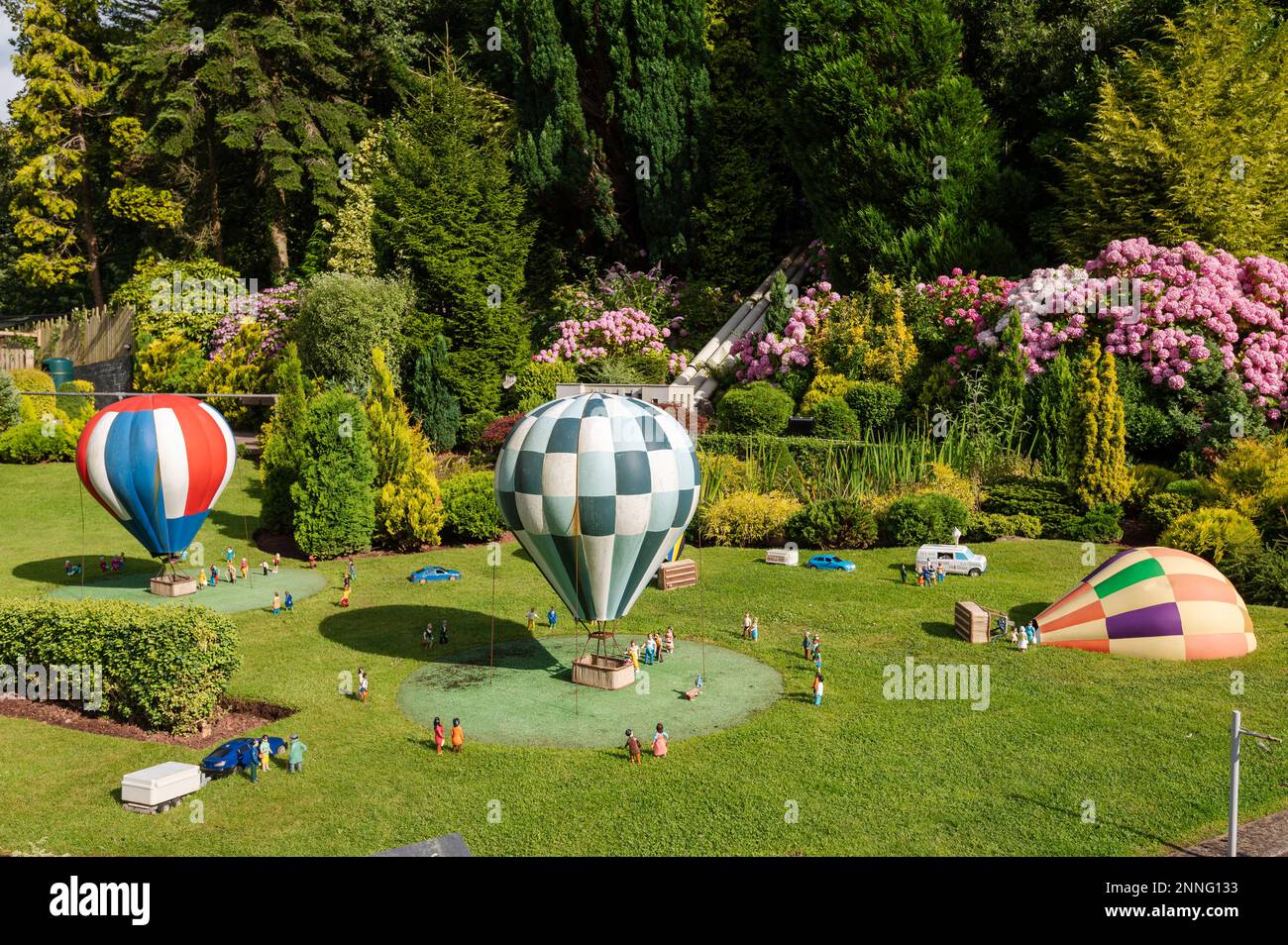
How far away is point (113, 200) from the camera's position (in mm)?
56375

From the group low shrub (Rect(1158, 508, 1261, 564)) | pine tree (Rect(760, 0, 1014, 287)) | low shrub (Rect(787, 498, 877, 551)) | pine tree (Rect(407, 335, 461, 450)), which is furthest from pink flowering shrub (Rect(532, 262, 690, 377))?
low shrub (Rect(1158, 508, 1261, 564))

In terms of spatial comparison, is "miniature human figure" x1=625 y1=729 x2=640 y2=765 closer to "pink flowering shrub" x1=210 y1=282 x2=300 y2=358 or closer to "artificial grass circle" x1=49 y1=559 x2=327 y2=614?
"artificial grass circle" x1=49 y1=559 x2=327 y2=614

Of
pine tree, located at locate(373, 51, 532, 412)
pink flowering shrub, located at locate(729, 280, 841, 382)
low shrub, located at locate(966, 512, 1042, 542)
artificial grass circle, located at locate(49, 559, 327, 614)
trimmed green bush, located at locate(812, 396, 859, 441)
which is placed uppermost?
pine tree, located at locate(373, 51, 532, 412)

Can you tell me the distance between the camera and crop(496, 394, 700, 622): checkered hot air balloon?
1955 cm

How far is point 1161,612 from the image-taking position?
21.8 meters

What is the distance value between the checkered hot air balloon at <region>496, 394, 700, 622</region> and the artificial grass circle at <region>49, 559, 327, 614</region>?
9.87m

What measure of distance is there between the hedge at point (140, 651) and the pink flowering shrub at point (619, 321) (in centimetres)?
2652

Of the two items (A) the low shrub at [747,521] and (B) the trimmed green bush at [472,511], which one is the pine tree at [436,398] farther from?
(A) the low shrub at [747,521]

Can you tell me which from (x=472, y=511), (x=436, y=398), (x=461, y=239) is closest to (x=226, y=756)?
(x=472, y=511)

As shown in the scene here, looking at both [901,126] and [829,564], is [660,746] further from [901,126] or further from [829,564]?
[901,126]

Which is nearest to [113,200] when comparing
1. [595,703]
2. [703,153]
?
[703,153]

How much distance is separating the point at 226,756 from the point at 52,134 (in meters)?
50.8

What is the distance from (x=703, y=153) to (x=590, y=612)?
110 ft

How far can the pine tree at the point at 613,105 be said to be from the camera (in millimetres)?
48531
